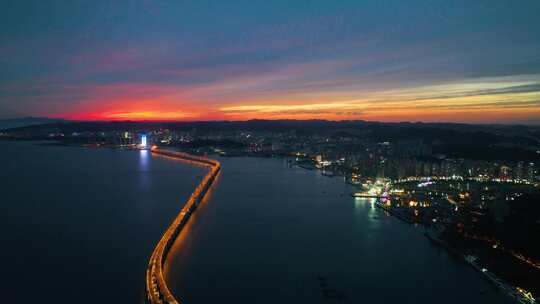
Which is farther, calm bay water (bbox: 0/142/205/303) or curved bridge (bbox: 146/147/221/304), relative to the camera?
calm bay water (bbox: 0/142/205/303)

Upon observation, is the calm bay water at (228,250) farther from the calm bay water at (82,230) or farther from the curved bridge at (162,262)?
the curved bridge at (162,262)

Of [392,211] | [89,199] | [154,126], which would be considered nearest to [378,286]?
[392,211]

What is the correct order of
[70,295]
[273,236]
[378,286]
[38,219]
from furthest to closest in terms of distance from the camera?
[38,219]
[273,236]
[378,286]
[70,295]

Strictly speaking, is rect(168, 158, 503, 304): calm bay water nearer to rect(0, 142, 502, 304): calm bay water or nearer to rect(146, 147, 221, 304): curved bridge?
rect(0, 142, 502, 304): calm bay water

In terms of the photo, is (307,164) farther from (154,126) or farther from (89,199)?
(154,126)

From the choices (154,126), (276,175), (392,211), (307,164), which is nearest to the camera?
(392,211)

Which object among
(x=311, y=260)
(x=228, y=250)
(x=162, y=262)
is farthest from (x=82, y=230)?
(x=311, y=260)

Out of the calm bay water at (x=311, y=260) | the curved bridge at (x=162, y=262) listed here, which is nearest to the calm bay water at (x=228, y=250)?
the calm bay water at (x=311, y=260)

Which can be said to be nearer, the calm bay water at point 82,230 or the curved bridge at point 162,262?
the curved bridge at point 162,262

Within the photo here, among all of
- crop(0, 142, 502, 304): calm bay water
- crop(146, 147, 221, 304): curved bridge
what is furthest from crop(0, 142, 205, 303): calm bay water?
Result: crop(146, 147, 221, 304): curved bridge
